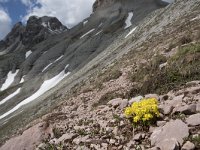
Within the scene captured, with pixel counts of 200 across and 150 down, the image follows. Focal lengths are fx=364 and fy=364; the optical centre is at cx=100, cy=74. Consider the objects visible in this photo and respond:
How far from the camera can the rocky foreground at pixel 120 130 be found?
38.2 feet

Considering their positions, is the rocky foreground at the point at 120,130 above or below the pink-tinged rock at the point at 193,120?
above

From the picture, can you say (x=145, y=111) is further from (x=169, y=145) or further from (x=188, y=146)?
(x=188, y=146)

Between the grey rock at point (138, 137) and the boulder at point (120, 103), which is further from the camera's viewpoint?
the boulder at point (120, 103)

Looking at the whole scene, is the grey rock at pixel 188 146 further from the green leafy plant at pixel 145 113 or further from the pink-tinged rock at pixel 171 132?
the green leafy plant at pixel 145 113

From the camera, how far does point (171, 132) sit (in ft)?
38.3

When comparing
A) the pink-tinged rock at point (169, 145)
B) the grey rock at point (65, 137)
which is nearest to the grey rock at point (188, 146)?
the pink-tinged rock at point (169, 145)

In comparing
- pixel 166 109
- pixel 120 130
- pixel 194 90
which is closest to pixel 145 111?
pixel 166 109

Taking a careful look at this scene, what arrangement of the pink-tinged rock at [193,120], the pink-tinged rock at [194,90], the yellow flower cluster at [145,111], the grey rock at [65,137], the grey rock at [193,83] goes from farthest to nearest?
the grey rock at [193,83], the pink-tinged rock at [194,90], the grey rock at [65,137], the yellow flower cluster at [145,111], the pink-tinged rock at [193,120]

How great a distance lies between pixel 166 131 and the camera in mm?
11836

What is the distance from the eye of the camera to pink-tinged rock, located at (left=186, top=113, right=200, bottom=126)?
1194 centimetres

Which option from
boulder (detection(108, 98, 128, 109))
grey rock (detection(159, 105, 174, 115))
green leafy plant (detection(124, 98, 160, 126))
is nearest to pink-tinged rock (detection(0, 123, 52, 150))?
boulder (detection(108, 98, 128, 109))

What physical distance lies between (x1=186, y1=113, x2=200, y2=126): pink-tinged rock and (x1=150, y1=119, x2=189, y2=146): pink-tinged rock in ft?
0.99

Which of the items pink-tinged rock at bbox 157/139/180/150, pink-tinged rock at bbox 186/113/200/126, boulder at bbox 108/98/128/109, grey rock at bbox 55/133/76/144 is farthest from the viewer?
boulder at bbox 108/98/128/109

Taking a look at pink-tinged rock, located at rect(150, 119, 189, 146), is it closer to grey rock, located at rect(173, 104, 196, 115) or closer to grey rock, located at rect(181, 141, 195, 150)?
grey rock, located at rect(181, 141, 195, 150)
